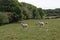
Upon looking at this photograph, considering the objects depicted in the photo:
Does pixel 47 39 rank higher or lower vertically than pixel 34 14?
higher

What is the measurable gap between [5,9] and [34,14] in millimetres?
35414

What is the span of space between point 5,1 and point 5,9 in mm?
3669

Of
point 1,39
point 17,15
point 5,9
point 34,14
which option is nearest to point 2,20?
point 17,15

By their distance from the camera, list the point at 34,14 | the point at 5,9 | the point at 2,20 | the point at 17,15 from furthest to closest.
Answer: the point at 34,14 → the point at 5,9 → the point at 17,15 → the point at 2,20

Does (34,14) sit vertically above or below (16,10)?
below

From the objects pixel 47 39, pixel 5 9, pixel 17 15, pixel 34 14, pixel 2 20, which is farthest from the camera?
pixel 34 14

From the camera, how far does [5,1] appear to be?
72500mm

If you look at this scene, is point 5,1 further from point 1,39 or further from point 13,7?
point 1,39

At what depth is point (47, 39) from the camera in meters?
18.0

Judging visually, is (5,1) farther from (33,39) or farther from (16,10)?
(33,39)

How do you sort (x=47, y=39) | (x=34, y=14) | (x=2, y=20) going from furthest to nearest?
(x=34, y=14) → (x=2, y=20) → (x=47, y=39)

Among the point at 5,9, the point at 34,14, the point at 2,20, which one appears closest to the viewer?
the point at 2,20

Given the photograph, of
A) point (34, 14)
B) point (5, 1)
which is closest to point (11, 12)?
point (5, 1)

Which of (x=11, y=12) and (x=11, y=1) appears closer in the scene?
(x=11, y=12)
